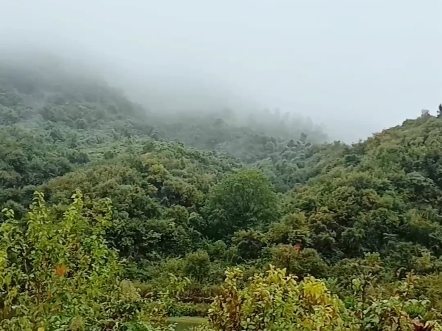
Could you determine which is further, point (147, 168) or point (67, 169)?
point (67, 169)

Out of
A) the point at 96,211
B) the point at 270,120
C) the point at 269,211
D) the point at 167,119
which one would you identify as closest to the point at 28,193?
the point at 269,211

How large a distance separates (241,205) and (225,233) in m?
2.08

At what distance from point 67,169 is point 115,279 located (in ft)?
150

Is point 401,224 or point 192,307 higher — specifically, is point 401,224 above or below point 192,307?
Answer: above

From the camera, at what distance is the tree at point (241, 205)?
38.4m

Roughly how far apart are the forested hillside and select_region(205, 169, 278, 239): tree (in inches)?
3.4

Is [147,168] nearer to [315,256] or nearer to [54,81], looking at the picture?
[315,256]

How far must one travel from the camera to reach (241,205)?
39031 millimetres

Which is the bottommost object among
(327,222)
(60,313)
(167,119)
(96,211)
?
(167,119)

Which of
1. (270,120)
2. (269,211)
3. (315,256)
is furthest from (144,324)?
(270,120)

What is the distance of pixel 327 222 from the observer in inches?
1201

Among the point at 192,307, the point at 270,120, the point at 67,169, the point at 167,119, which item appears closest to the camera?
the point at 192,307

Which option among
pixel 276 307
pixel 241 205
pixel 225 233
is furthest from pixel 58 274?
pixel 241 205

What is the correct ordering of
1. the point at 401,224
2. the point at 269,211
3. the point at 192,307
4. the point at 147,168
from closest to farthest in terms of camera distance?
the point at 192,307
the point at 401,224
the point at 269,211
the point at 147,168
